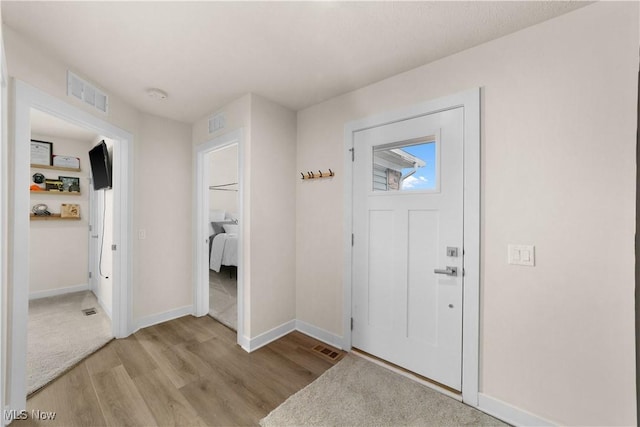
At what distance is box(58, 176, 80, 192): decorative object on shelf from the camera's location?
12.7ft

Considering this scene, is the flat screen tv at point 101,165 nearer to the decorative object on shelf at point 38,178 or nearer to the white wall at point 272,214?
the decorative object on shelf at point 38,178

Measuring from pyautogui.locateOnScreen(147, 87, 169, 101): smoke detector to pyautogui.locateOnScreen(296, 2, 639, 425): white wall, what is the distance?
2368 millimetres

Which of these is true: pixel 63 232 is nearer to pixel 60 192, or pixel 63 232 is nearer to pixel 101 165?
pixel 60 192

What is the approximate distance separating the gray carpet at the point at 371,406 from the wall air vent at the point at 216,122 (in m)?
2.58

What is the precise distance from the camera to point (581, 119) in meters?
1.43

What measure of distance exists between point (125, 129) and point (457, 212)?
3133mm

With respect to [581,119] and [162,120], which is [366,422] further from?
[162,120]

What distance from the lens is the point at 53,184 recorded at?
379 centimetres

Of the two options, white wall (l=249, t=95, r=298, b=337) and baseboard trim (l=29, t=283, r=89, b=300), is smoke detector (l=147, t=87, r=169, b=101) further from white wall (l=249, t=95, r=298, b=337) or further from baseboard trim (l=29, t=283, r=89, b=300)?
baseboard trim (l=29, t=283, r=89, b=300)

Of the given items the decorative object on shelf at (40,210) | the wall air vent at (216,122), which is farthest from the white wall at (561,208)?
the decorative object on shelf at (40,210)

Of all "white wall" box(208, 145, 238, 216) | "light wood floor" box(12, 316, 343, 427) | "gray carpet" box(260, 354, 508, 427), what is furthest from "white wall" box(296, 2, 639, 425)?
"white wall" box(208, 145, 238, 216)

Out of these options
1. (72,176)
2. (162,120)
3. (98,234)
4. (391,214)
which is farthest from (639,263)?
(72,176)

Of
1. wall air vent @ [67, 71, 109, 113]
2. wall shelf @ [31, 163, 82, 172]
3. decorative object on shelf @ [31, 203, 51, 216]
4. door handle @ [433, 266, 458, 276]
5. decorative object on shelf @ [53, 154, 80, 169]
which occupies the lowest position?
door handle @ [433, 266, 458, 276]

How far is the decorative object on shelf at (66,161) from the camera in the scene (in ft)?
12.4
